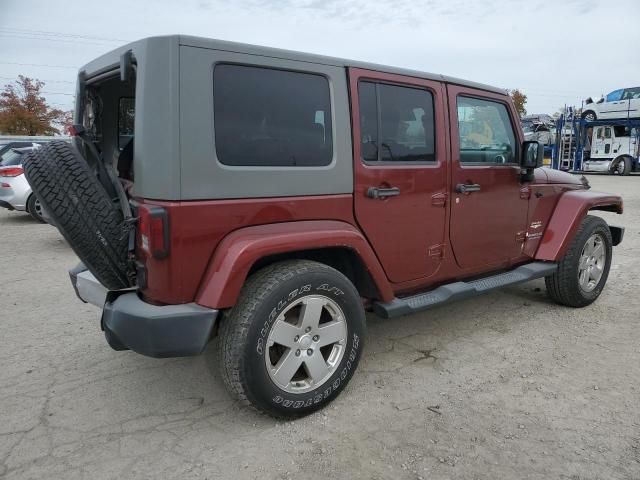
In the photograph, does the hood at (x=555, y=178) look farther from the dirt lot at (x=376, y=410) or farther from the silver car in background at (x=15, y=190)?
the silver car in background at (x=15, y=190)

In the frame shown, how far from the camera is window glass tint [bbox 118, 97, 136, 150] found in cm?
346

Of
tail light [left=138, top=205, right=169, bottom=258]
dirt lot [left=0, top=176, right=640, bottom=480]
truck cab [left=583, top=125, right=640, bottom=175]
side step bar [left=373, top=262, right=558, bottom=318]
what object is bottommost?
dirt lot [left=0, top=176, right=640, bottom=480]

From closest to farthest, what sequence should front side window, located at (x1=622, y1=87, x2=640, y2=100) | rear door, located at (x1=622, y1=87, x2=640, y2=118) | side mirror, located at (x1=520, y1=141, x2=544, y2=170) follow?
side mirror, located at (x1=520, y1=141, x2=544, y2=170)
rear door, located at (x1=622, y1=87, x2=640, y2=118)
front side window, located at (x1=622, y1=87, x2=640, y2=100)

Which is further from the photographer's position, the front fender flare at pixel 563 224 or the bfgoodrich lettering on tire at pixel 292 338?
the front fender flare at pixel 563 224

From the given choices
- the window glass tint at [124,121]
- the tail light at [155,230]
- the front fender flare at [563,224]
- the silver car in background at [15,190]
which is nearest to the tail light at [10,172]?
the silver car in background at [15,190]

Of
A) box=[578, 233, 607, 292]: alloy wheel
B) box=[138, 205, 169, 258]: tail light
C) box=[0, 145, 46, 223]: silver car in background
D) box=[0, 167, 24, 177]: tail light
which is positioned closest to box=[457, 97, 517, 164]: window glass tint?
box=[578, 233, 607, 292]: alloy wheel

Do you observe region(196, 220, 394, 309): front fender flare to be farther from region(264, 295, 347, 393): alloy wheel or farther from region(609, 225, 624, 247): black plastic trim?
region(609, 225, 624, 247): black plastic trim

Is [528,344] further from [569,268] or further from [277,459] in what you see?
[277,459]

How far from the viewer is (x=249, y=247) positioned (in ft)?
7.86

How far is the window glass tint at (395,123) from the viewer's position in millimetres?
2994

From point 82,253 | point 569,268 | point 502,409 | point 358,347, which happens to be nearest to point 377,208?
point 358,347

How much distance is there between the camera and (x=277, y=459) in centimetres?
238

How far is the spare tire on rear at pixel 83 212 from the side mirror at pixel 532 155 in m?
3.07

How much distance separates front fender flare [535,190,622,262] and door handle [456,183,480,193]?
1.13 meters
